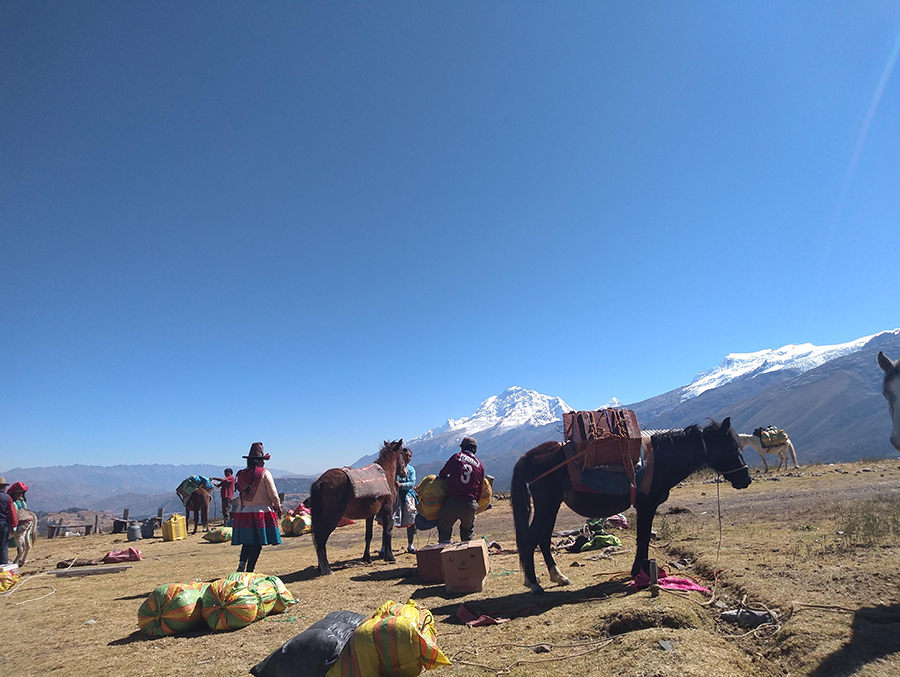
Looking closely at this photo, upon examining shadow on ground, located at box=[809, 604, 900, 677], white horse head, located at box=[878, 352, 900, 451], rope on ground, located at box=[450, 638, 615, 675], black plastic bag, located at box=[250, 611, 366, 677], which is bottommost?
shadow on ground, located at box=[809, 604, 900, 677]

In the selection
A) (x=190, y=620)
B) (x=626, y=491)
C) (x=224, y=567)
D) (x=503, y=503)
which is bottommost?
(x=503, y=503)

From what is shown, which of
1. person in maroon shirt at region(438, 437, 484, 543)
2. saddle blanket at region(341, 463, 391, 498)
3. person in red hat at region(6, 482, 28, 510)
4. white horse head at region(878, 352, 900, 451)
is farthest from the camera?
person in red hat at region(6, 482, 28, 510)

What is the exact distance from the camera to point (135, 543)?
19.0 metres

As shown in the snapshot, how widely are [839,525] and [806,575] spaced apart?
14.5 ft

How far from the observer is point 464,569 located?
670cm

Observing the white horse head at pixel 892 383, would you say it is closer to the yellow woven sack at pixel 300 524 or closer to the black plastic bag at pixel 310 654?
the black plastic bag at pixel 310 654

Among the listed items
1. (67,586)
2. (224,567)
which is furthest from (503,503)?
(67,586)

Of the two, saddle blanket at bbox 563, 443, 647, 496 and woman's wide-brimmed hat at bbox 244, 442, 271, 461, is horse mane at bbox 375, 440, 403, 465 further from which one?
saddle blanket at bbox 563, 443, 647, 496

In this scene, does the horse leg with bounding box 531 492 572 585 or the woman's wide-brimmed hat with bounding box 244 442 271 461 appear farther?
the woman's wide-brimmed hat with bounding box 244 442 271 461

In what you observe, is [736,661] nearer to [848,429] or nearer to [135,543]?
[135,543]

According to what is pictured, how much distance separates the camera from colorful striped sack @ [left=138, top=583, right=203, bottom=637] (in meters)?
5.46

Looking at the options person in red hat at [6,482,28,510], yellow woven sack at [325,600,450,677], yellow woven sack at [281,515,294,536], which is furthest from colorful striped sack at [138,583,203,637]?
yellow woven sack at [281,515,294,536]

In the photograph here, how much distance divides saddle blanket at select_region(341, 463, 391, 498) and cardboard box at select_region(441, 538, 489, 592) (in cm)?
362

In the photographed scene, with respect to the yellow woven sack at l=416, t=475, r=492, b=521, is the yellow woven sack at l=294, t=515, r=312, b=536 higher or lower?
lower
